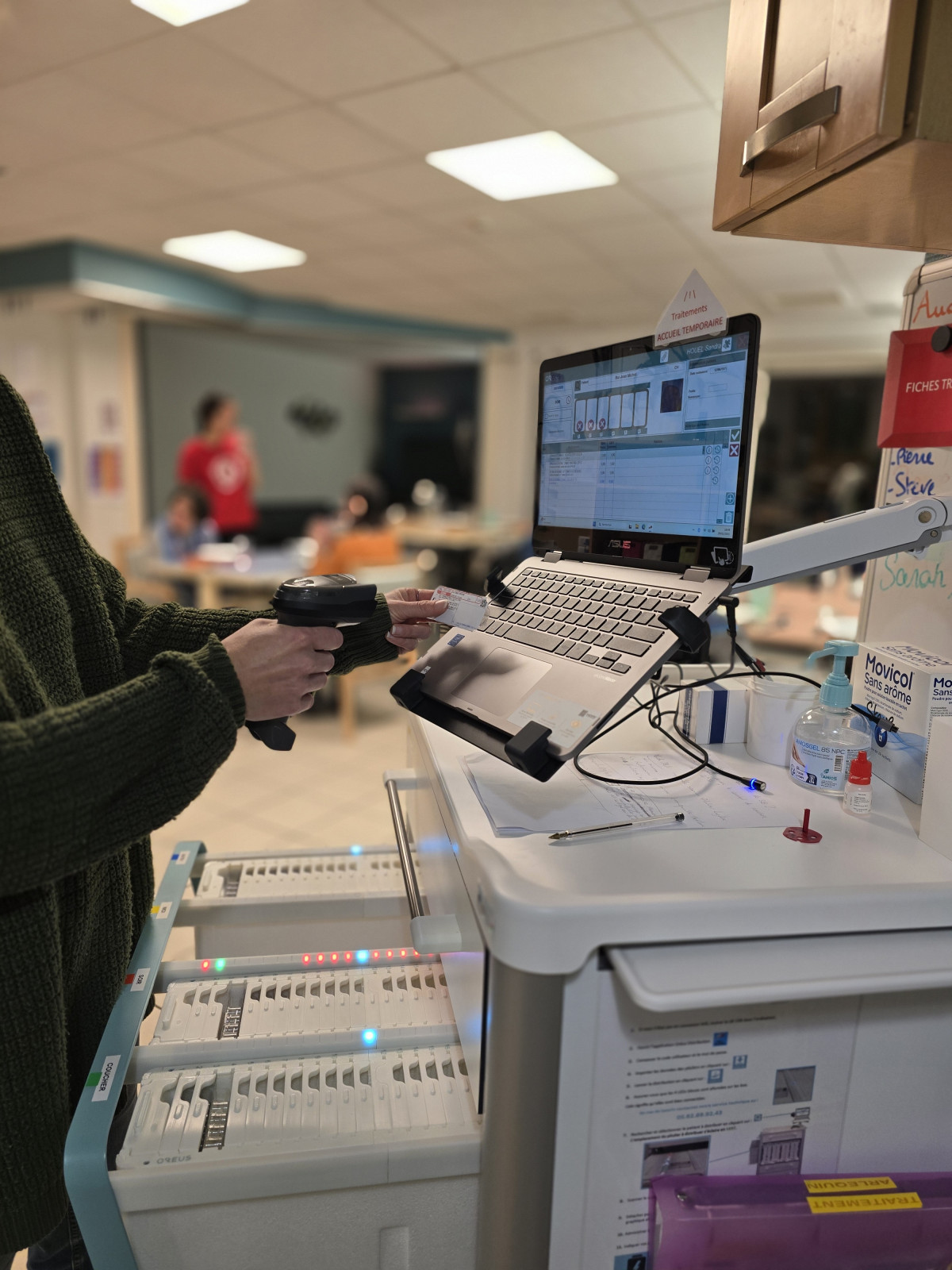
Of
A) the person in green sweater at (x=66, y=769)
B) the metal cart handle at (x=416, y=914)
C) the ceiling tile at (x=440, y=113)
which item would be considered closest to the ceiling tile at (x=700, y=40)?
the ceiling tile at (x=440, y=113)

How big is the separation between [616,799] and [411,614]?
1.24 feet

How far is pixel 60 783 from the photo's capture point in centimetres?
65

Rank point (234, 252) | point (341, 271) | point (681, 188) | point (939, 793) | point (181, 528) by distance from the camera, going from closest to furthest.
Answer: point (939, 793), point (681, 188), point (181, 528), point (234, 252), point (341, 271)

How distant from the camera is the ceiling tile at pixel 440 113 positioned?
2854 millimetres

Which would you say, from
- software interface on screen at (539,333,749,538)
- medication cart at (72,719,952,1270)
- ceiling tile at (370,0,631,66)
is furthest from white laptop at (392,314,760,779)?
ceiling tile at (370,0,631,66)

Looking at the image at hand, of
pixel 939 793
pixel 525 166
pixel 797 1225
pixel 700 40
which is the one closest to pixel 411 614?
pixel 939 793

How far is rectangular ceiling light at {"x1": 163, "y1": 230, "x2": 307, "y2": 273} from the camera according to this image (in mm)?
5055

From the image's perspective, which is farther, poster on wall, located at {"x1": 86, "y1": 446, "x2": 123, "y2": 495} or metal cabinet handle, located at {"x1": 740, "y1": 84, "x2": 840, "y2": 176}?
poster on wall, located at {"x1": 86, "y1": 446, "x2": 123, "y2": 495}

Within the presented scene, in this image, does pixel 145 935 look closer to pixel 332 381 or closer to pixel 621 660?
pixel 621 660

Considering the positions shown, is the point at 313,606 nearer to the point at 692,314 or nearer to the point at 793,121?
the point at 692,314

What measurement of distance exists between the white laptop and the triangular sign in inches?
0.6

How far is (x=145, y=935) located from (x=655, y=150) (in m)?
3.48

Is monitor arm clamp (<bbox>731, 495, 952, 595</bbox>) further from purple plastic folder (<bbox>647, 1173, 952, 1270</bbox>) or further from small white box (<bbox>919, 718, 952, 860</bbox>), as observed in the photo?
purple plastic folder (<bbox>647, 1173, 952, 1270</bbox>)

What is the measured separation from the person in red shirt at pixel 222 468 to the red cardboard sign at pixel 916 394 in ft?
16.7
